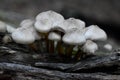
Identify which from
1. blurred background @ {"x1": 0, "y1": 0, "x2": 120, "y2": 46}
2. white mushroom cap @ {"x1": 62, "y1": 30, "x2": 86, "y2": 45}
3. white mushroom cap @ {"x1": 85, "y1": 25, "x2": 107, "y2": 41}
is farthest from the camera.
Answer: blurred background @ {"x1": 0, "y1": 0, "x2": 120, "y2": 46}

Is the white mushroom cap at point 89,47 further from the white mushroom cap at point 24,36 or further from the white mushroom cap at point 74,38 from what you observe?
the white mushroom cap at point 24,36

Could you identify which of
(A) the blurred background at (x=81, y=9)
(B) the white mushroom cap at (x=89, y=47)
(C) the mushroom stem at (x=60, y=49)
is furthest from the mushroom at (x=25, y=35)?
(A) the blurred background at (x=81, y=9)

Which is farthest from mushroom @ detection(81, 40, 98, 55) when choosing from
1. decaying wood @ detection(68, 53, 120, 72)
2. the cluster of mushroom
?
decaying wood @ detection(68, 53, 120, 72)

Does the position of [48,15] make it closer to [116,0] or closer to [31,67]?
[31,67]

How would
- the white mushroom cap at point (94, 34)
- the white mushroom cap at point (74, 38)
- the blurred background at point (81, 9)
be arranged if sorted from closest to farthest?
the white mushroom cap at point (74, 38) → the white mushroom cap at point (94, 34) → the blurred background at point (81, 9)

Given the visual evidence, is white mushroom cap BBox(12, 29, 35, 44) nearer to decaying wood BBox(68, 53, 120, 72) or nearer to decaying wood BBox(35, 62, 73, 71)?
decaying wood BBox(35, 62, 73, 71)

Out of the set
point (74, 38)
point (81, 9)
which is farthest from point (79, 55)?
point (81, 9)

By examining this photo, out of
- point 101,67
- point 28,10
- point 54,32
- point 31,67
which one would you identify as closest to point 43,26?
point 54,32
